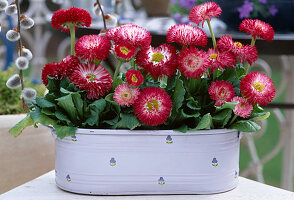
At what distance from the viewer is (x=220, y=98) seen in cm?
60

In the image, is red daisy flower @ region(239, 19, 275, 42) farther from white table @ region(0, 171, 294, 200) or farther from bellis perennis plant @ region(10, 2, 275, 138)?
white table @ region(0, 171, 294, 200)

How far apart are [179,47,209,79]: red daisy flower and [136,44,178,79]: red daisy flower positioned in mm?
14

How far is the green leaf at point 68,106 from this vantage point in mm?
589

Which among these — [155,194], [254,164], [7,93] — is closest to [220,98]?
[155,194]

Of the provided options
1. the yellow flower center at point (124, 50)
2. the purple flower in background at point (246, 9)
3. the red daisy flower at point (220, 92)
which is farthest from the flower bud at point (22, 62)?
the purple flower in background at point (246, 9)

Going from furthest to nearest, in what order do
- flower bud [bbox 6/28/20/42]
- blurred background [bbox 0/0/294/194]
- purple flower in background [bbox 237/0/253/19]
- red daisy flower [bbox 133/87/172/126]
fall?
purple flower in background [bbox 237/0/253/19], blurred background [bbox 0/0/294/194], flower bud [bbox 6/28/20/42], red daisy flower [bbox 133/87/172/126]

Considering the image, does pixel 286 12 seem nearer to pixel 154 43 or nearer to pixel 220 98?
pixel 154 43

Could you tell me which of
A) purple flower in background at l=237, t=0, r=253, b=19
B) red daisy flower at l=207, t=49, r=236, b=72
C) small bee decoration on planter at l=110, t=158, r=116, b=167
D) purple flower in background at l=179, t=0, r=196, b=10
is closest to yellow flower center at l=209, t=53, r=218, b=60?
red daisy flower at l=207, t=49, r=236, b=72

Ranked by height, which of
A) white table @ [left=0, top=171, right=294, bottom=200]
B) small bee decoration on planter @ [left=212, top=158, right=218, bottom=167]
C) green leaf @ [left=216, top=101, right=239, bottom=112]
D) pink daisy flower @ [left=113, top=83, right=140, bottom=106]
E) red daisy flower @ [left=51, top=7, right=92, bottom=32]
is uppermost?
red daisy flower @ [left=51, top=7, right=92, bottom=32]

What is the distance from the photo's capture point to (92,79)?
0.60 meters

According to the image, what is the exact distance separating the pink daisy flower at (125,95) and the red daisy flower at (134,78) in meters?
0.01

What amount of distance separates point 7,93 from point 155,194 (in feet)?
1.90

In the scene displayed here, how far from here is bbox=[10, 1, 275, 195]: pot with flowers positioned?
0.59 m

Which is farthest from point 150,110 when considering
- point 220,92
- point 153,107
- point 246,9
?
point 246,9
